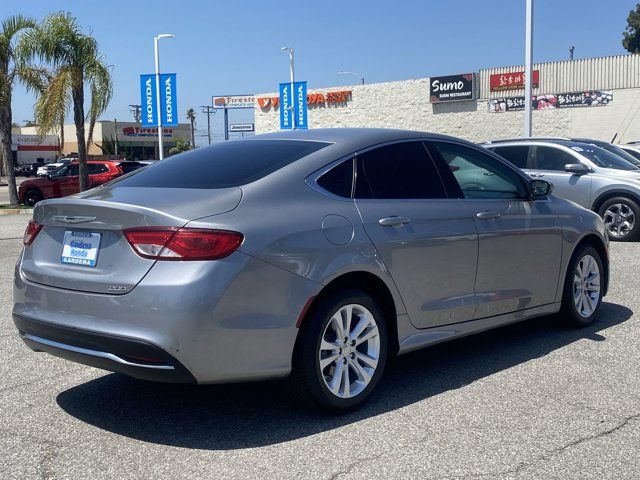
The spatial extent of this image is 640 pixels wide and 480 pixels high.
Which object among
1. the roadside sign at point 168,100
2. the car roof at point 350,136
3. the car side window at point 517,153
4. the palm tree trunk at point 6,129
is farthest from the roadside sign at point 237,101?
the car roof at point 350,136

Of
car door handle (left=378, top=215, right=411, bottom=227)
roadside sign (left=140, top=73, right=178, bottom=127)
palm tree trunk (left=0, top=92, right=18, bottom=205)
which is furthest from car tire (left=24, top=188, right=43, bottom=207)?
car door handle (left=378, top=215, right=411, bottom=227)

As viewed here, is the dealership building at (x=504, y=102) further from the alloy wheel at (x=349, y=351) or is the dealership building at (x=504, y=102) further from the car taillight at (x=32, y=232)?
the car taillight at (x=32, y=232)

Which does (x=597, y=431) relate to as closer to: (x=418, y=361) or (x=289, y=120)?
(x=418, y=361)

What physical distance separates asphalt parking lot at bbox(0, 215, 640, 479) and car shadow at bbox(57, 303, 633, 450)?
12mm

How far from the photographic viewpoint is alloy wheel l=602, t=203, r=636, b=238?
1252 centimetres

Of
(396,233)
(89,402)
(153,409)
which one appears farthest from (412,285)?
(89,402)

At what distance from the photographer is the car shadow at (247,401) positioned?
4262 mm

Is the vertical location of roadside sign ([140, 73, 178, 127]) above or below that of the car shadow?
above

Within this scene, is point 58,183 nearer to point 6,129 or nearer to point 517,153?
point 6,129

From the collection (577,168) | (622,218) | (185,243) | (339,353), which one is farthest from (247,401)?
(622,218)

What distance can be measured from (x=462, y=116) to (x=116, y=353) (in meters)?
37.4

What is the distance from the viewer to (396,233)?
4.73 meters

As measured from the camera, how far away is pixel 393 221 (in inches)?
186

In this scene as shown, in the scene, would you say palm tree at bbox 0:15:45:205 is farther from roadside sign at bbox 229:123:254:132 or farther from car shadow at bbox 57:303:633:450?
roadside sign at bbox 229:123:254:132
